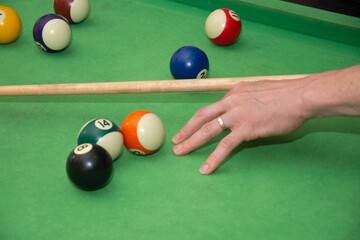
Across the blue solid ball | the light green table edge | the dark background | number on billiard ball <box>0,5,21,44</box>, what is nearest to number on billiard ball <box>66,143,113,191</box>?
the blue solid ball

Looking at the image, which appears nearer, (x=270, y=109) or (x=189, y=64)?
(x=270, y=109)

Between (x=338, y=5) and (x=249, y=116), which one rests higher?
(x=249, y=116)

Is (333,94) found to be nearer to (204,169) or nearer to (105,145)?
(204,169)

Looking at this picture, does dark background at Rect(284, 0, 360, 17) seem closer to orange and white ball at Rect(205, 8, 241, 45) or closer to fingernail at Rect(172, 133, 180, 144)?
orange and white ball at Rect(205, 8, 241, 45)

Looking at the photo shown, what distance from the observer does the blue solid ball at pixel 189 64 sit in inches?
88.3

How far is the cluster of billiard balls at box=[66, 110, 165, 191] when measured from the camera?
1.64 meters

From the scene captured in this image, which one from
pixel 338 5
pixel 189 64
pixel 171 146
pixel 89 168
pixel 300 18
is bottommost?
pixel 338 5

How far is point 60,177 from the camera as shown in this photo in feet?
5.86

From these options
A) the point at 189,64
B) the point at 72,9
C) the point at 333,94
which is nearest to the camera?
the point at 333,94

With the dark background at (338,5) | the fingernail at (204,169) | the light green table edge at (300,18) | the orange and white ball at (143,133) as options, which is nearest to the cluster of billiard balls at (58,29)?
the light green table edge at (300,18)

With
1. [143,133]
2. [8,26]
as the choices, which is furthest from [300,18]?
[8,26]

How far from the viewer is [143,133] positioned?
184 cm

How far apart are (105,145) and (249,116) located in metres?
0.61

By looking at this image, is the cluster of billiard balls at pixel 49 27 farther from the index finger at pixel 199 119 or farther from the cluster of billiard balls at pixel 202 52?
the index finger at pixel 199 119
